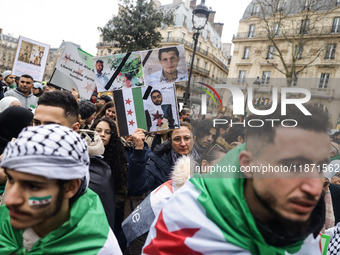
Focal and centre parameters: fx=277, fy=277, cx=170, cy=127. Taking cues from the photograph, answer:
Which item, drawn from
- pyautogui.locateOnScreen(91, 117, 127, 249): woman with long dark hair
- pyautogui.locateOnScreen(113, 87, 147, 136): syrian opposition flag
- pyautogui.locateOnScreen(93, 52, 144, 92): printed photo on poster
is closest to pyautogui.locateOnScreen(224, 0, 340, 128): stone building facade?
pyautogui.locateOnScreen(113, 87, 147, 136): syrian opposition flag

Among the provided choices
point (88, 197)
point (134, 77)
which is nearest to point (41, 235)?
point (88, 197)

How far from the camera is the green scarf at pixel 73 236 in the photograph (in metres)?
1.29

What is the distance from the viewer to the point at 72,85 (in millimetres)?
5652

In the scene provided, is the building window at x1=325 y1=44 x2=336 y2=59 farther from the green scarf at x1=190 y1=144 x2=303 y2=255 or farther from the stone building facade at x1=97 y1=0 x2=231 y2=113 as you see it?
the green scarf at x1=190 y1=144 x2=303 y2=255

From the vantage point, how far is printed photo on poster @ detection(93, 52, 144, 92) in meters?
3.89

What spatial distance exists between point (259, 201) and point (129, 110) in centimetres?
257

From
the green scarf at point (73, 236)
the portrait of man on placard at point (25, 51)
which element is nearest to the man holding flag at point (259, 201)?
the green scarf at point (73, 236)

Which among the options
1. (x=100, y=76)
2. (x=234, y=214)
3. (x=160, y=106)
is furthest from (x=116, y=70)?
(x=234, y=214)

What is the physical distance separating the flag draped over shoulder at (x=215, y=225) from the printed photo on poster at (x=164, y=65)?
9.12 feet

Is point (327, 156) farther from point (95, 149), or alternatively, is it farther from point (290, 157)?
point (95, 149)

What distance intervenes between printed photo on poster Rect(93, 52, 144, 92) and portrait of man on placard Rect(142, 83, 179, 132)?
47 cm

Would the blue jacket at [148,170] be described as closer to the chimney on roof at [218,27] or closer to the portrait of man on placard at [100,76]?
the portrait of man on placard at [100,76]

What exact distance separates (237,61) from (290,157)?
3478 centimetres

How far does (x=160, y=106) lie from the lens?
3482mm
